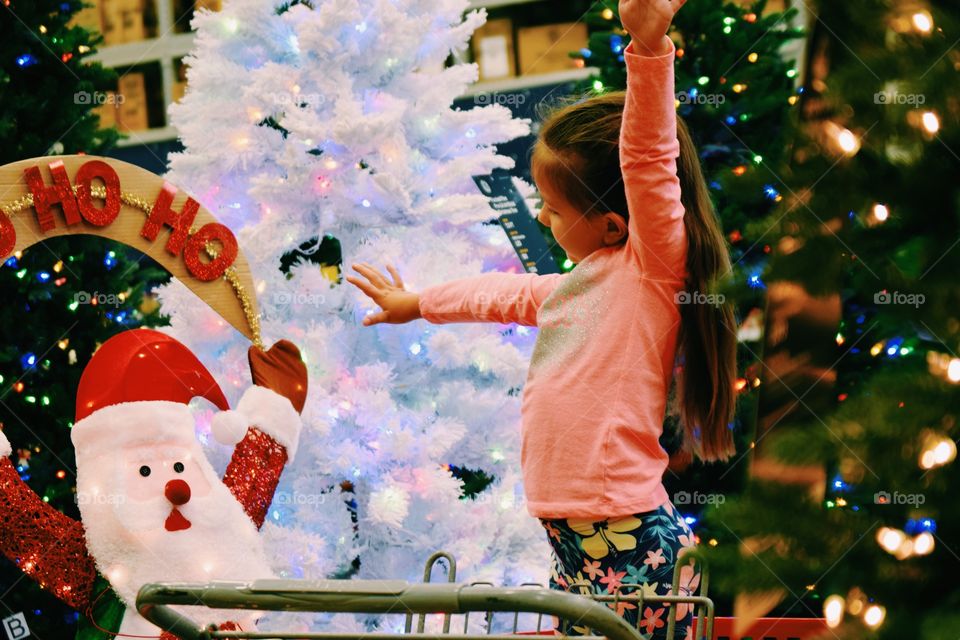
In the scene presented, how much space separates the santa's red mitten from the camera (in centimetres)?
207

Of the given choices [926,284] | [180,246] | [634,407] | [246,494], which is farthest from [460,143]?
[926,284]

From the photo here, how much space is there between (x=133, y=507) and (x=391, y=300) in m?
0.58

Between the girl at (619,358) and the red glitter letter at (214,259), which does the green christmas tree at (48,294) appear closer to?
the red glitter letter at (214,259)

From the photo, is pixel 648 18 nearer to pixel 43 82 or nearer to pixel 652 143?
pixel 652 143

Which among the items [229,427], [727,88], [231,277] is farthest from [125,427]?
[727,88]

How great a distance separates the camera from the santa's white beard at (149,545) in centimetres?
187

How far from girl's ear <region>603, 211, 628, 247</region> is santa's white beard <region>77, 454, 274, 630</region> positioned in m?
0.88

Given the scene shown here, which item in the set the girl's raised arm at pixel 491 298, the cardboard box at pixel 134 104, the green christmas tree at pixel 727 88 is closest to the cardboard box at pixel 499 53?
the cardboard box at pixel 134 104

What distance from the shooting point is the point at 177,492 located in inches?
74.1

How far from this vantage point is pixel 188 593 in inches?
32.7

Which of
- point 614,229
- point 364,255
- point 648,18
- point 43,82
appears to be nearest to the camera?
point 648,18

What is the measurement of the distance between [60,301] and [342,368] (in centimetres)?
86

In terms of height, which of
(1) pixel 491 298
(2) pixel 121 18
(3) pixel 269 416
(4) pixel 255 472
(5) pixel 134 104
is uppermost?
(2) pixel 121 18

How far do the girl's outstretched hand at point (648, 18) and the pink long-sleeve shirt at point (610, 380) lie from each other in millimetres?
258
